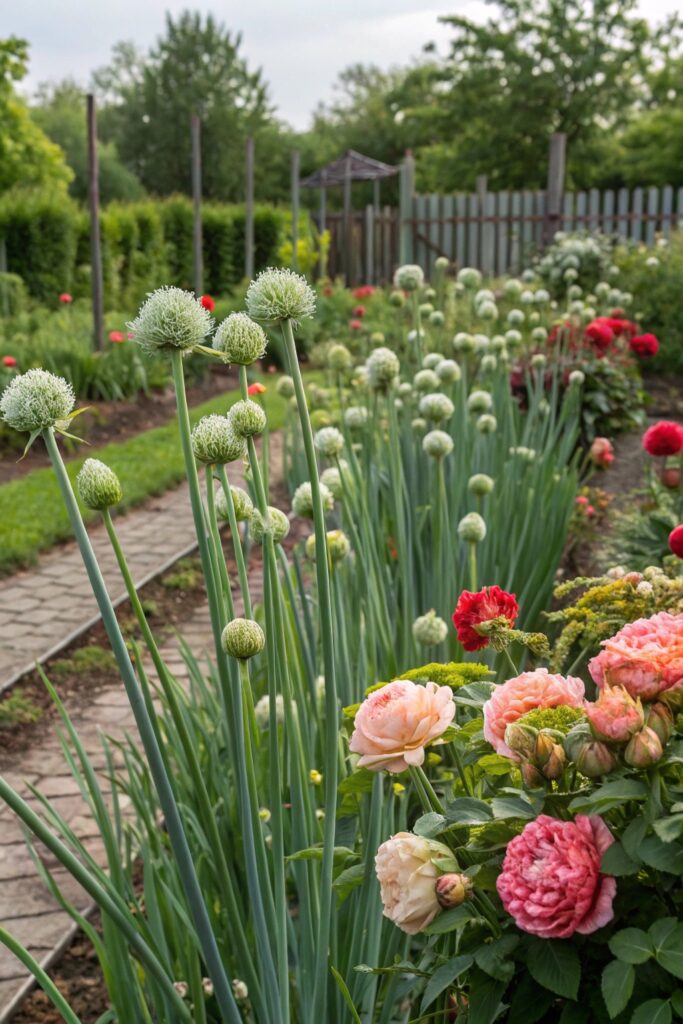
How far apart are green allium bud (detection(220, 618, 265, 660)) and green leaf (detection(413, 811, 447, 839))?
0.84 ft

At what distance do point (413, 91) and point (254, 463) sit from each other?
126 ft

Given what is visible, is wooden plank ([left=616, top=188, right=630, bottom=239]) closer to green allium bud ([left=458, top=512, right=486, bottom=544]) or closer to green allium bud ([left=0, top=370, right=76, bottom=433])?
green allium bud ([left=458, top=512, right=486, bottom=544])

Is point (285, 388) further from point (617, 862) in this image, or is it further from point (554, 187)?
point (554, 187)

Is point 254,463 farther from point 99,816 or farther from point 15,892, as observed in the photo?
point 15,892

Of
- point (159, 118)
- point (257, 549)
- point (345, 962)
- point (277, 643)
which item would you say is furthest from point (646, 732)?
point (159, 118)

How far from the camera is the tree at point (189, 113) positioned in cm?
3856

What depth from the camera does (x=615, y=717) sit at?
38.4 inches

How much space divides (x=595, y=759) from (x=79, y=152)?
1553 inches

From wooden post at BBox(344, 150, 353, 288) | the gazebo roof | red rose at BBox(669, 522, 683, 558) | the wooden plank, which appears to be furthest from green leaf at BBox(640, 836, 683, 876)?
the gazebo roof

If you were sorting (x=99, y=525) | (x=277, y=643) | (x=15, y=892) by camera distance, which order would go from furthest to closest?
(x=99, y=525), (x=15, y=892), (x=277, y=643)

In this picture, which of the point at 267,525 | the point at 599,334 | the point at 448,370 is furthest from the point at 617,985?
the point at 599,334

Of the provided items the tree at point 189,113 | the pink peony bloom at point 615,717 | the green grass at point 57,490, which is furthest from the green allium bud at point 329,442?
the tree at point 189,113

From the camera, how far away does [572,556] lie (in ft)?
14.6

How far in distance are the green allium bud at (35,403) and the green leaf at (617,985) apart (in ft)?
2.41
